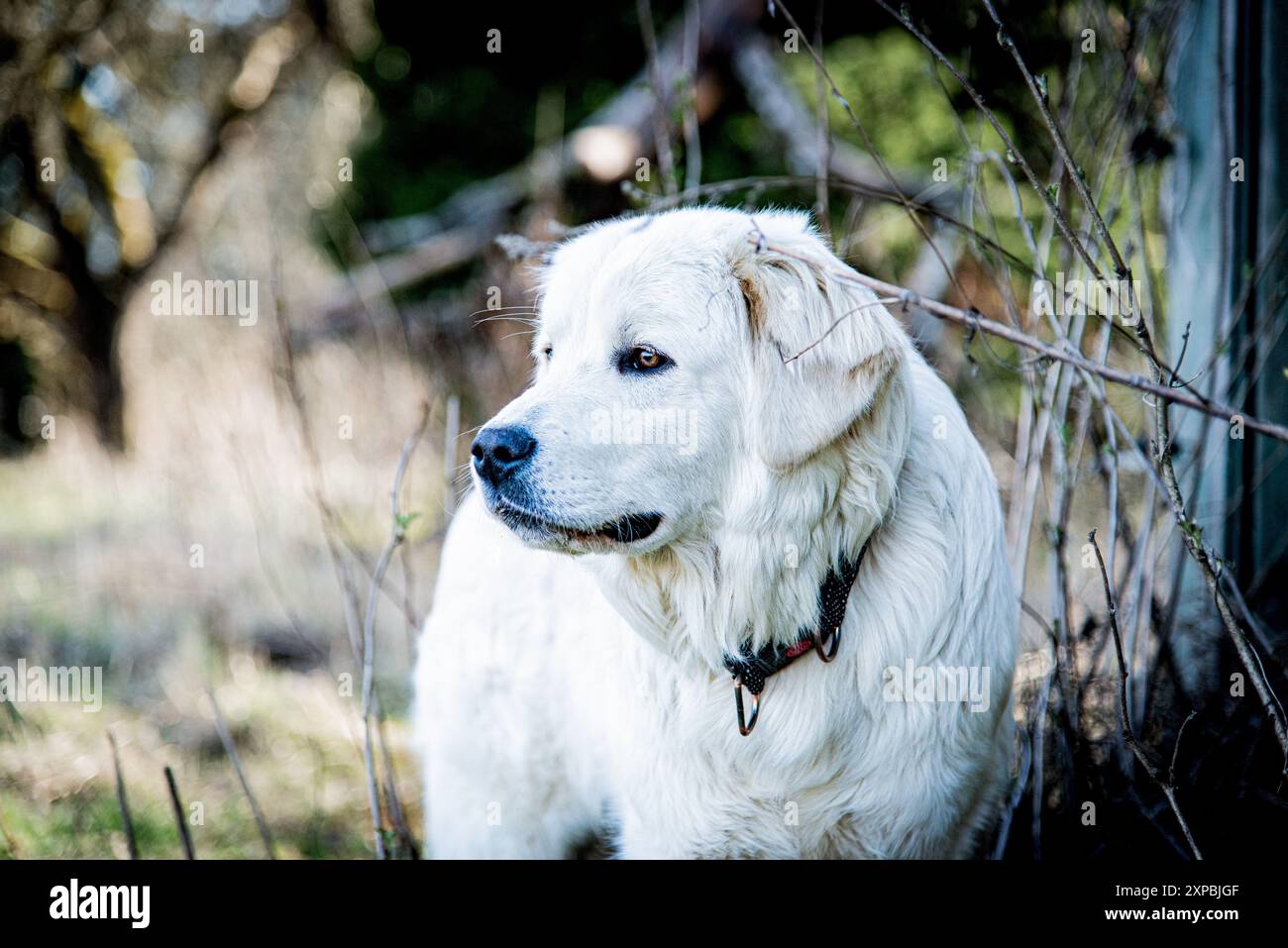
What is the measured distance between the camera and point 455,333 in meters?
6.79

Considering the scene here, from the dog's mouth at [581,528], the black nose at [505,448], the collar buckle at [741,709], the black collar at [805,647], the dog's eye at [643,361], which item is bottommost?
the collar buckle at [741,709]

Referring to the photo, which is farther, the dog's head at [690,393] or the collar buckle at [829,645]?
the collar buckle at [829,645]

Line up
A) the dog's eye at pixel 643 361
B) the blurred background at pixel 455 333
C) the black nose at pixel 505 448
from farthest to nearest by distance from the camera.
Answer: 1. the blurred background at pixel 455 333
2. the dog's eye at pixel 643 361
3. the black nose at pixel 505 448

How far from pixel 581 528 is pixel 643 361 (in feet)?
1.27

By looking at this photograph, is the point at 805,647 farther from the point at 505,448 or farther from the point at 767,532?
the point at 505,448

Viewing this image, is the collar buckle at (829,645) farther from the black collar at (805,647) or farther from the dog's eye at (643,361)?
the dog's eye at (643,361)

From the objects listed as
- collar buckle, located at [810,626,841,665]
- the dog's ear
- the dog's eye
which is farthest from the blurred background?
collar buckle, located at [810,626,841,665]

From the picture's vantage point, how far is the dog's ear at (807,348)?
76.8 inches

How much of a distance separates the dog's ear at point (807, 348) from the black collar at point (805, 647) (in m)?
0.28

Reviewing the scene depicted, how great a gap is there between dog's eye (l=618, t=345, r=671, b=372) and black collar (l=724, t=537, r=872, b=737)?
1.86 feet

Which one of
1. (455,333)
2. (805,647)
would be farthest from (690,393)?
(455,333)

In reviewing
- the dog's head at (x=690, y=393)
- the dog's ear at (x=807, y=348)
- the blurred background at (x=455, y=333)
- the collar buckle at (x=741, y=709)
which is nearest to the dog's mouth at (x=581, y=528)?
the dog's head at (x=690, y=393)

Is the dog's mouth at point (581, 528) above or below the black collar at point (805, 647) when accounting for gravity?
above

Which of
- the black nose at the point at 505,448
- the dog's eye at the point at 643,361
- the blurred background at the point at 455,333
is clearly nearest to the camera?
the black nose at the point at 505,448
